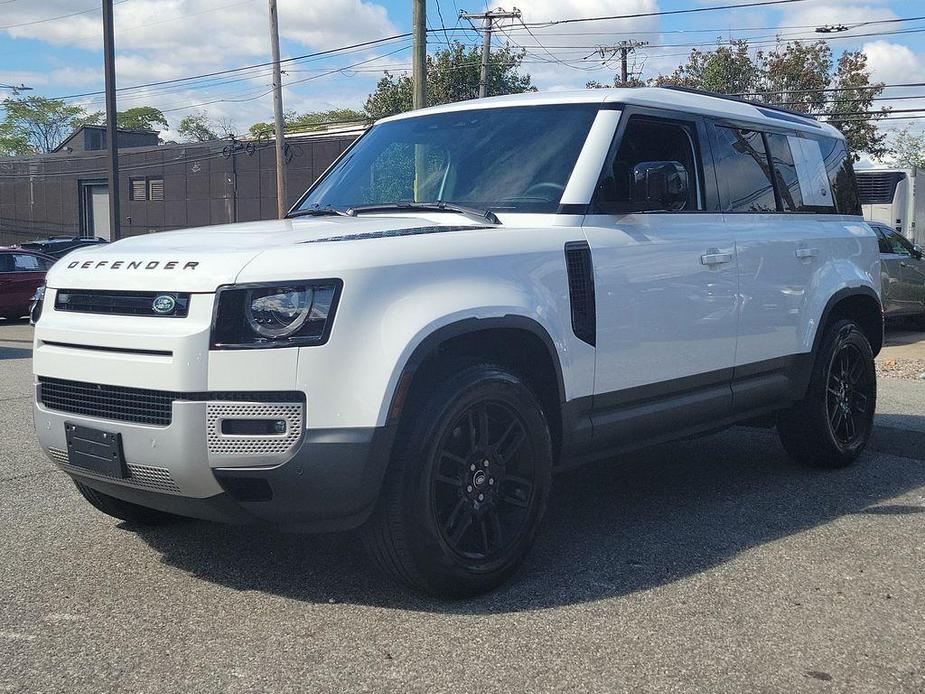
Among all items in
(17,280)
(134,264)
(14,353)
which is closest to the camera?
(134,264)

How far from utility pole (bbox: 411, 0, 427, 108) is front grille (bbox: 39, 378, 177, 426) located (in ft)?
46.6

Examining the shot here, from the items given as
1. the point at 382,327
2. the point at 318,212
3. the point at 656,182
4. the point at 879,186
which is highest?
the point at 879,186

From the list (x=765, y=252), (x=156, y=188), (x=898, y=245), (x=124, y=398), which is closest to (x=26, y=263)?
(x=898, y=245)

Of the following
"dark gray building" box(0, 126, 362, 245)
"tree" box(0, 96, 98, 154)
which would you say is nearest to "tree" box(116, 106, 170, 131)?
"tree" box(0, 96, 98, 154)

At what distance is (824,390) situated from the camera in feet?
20.9

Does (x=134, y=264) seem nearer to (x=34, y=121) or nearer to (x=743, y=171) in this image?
Result: (x=743, y=171)

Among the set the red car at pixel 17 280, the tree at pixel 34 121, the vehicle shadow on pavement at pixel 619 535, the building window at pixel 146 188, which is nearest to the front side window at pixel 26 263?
the red car at pixel 17 280

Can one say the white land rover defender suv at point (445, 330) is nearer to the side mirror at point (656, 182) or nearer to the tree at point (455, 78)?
the side mirror at point (656, 182)

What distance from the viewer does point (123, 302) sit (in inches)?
154

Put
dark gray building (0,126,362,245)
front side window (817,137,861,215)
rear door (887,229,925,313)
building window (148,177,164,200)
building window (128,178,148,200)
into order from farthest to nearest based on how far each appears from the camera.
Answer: building window (128,178,148,200) < building window (148,177,164,200) < dark gray building (0,126,362,245) < rear door (887,229,925,313) < front side window (817,137,861,215)

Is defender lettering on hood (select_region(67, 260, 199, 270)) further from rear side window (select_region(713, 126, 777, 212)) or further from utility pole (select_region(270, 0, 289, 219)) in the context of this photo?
utility pole (select_region(270, 0, 289, 219))

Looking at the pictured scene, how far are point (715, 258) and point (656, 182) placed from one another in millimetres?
792

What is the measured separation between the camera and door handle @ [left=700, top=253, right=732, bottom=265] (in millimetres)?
5275

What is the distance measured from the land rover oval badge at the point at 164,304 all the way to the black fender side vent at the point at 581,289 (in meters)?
1.65
